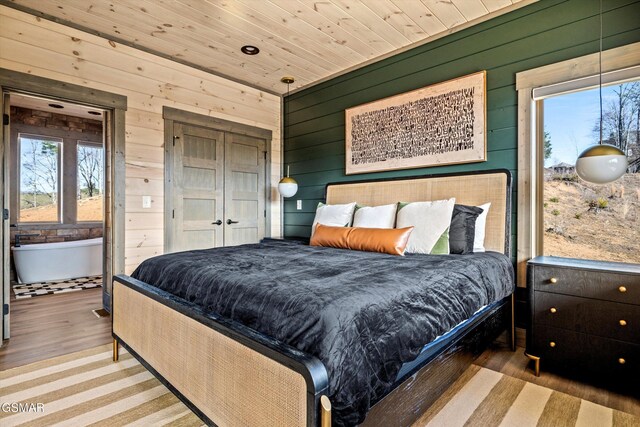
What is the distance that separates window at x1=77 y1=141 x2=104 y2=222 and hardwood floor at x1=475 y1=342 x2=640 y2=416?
6559 mm

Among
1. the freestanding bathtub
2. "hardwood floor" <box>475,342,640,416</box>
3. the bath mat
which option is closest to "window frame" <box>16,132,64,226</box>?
the freestanding bathtub

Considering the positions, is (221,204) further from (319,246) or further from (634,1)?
(634,1)

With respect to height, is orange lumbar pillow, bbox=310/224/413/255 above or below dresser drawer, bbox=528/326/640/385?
above

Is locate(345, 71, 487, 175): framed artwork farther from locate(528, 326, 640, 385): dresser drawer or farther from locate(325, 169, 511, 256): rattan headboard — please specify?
locate(528, 326, 640, 385): dresser drawer

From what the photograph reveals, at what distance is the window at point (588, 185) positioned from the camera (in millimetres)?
2279

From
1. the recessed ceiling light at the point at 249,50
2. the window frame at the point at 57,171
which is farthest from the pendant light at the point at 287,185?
the window frame at the point at 57,171

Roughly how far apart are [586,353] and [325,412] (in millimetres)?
1905

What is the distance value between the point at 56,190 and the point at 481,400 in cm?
688

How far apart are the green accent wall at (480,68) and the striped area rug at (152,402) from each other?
3.96ft

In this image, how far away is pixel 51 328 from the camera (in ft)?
9.82

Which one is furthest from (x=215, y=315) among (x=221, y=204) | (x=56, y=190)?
(x=56, y=190)

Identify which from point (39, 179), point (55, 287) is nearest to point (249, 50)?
point (55, 287)

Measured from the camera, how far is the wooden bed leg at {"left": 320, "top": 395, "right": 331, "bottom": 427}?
946 mm

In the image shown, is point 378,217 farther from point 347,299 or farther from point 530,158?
point 347,299
